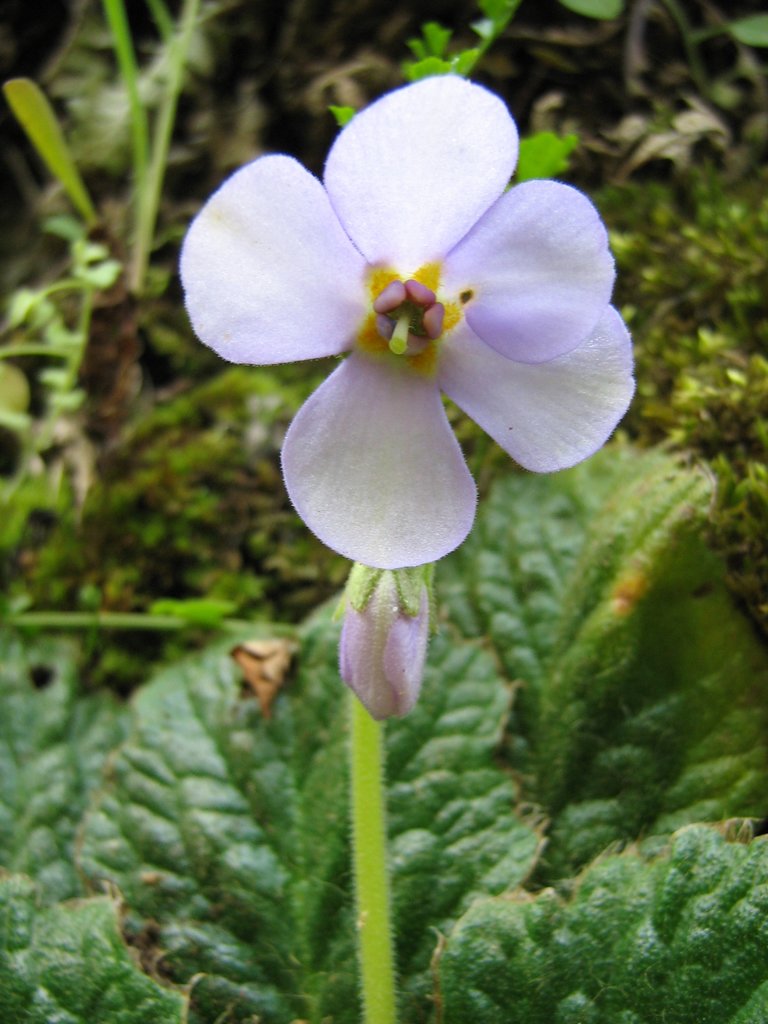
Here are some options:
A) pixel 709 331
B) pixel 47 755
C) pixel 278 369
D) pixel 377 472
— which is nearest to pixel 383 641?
pixel 377 472

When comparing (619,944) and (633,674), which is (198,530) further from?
(619,944)

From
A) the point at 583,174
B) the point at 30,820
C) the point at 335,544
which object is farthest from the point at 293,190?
the point at 583,174

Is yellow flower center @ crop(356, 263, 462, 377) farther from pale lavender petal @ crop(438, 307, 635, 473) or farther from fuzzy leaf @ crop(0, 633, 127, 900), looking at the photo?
fuzzy leaf @ crop(0, 633, 127, 900)

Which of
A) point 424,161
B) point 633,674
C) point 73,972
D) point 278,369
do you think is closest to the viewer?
point 424,161

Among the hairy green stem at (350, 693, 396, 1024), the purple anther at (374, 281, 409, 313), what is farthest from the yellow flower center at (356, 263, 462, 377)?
the hairy green stem at (350, 693, 396, 1024)

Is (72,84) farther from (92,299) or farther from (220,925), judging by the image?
(220,925)

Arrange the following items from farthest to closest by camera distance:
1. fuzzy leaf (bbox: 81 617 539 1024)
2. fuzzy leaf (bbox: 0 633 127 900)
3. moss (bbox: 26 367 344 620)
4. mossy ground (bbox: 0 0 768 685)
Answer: moss (bbox: 26 367 344 620)
mossy ground (bbox: 0 0 768 685)
fuzzy leaf (bbox: 0 633 127 900)
fuzzy leaf (bbox: 81 617 539 1024)
